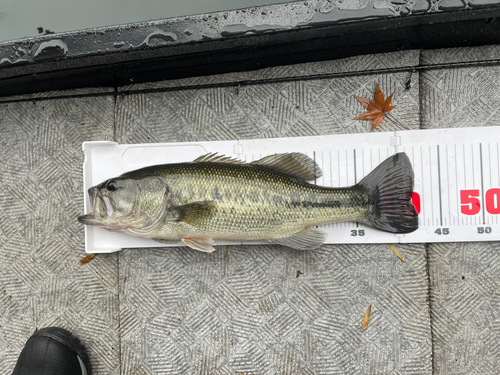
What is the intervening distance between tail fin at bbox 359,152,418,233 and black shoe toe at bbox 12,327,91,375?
1716mm

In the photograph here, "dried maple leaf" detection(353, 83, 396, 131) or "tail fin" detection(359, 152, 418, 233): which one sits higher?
"dried maple leaf" detection(353, 83, 396, 131)

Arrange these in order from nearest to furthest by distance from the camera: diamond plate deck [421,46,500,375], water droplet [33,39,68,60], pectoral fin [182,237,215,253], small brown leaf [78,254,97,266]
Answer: water droplet [33,39,68,60], pectoral fin [182,237,215,253], diamond plate deck [421,46,500,375], small brown leaf [78,254,97,266]

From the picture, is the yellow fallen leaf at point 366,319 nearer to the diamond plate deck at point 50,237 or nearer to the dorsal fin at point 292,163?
the dorsal fin at point 292,163

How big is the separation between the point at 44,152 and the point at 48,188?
207mm

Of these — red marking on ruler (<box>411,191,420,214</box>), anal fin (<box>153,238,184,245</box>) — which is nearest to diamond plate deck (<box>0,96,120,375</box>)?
anal fin (<box>153,238,184,245</box>)

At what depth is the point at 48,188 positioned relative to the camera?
193cm

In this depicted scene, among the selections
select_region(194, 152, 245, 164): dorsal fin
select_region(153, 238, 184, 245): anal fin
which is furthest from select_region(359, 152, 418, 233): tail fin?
select_region(153, 238, 184, 245): anal fin

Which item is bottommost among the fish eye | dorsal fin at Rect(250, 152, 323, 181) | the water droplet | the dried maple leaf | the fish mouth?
the fish mouth

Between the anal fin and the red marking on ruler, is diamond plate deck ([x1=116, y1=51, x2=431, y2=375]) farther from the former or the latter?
the red marking on ruler

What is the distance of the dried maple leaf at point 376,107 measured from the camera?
1.82 meters

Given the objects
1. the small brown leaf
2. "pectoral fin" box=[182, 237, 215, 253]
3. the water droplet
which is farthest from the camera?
the small brown leaf

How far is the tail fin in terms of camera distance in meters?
1.62

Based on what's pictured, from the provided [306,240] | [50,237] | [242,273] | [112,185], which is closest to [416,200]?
[306,240]

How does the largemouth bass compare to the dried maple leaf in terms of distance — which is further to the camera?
the dried maple leaf
